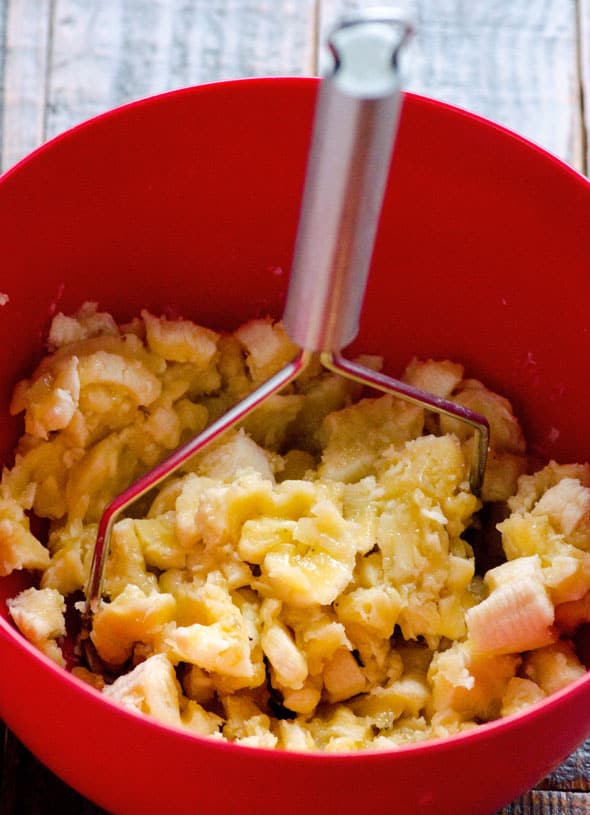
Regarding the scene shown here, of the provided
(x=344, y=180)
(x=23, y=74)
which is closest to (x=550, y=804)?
(x=344, y=180)

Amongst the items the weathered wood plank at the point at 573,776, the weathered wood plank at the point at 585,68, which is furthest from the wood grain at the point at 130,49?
the weathered wood plank at the point at 573,776

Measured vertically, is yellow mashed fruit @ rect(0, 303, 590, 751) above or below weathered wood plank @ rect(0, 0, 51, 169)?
below

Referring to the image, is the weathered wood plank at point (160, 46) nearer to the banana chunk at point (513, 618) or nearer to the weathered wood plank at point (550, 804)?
the banana chunk at point (513, 618)

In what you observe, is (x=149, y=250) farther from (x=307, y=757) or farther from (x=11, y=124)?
(x=307, y=757)

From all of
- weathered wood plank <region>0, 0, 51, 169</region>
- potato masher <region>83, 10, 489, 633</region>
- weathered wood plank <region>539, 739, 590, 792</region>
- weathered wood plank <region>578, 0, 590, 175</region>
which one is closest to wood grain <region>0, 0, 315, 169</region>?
weathered wood plank <region>0, 0, 51, 169</region>

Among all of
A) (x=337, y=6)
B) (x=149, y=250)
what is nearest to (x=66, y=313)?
(x=149, y=250)

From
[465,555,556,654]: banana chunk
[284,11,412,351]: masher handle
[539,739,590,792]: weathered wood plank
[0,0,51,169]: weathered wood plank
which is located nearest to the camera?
[284,11,412,351]: masher handle

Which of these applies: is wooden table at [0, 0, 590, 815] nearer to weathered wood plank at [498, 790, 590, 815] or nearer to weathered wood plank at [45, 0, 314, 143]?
weathered wood plank at [45, 0, 314, 143]
